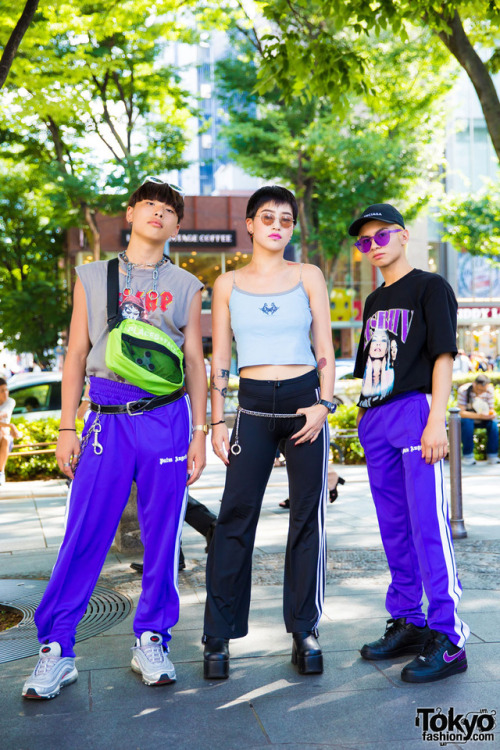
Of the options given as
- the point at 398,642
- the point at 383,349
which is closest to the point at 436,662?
the point at 398,642

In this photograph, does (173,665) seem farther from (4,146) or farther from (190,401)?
(4,146)

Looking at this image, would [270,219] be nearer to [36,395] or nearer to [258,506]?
[258,506]

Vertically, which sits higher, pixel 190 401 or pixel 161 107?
pixel 161 107

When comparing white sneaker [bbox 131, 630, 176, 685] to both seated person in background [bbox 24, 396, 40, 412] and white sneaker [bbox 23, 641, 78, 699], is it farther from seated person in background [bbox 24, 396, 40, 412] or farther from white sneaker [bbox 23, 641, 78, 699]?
seated person in background [bbox 24, 396, 40, 412]

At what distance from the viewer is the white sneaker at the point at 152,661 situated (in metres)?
3.30

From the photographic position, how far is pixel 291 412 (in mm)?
3484

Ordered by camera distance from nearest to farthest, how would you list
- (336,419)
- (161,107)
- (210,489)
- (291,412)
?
(291,412) < (210,489) < (336,419) < (161,107)

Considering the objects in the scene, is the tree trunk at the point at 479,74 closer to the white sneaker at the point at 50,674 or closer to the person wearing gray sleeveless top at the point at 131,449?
the person wearing gray sleeveless top at the point at 131,449

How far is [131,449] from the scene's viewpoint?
11.1 feet

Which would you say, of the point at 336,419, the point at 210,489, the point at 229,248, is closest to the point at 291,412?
the point at 210,489

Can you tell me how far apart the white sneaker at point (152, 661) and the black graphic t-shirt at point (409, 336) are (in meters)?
1.41

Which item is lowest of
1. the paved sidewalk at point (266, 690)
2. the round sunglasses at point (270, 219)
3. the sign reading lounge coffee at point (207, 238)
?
the paved sidewalk at point (266, 690)

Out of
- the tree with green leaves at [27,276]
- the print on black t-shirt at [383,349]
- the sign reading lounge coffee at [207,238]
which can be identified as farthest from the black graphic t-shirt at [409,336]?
the sign reading lounge coffee at [207,238]

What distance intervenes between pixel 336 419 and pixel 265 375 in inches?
376
